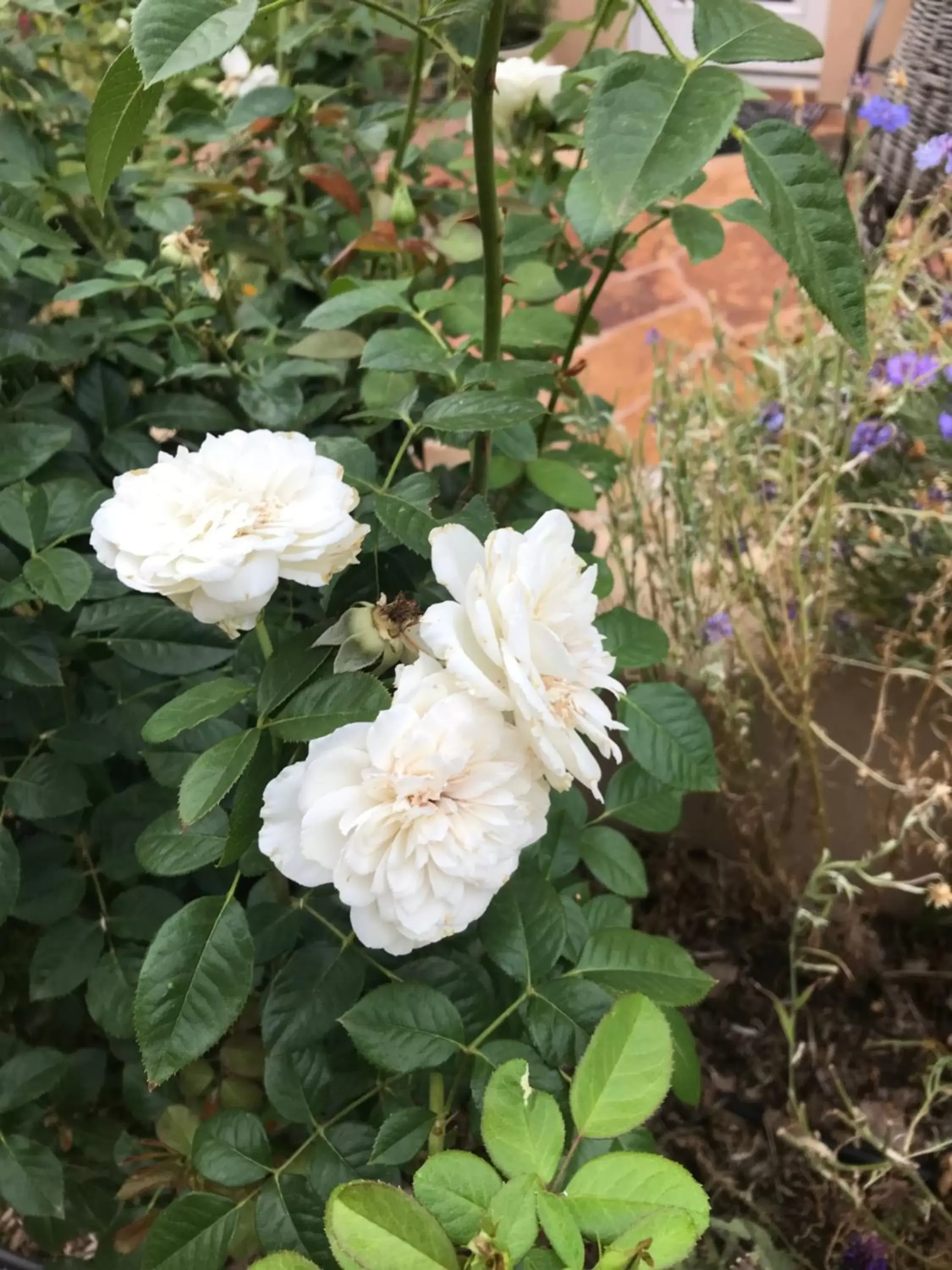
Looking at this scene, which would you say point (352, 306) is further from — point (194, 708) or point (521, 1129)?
point (521, 1129)

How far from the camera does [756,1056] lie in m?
1.04

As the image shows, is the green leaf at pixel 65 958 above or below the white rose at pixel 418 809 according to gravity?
below

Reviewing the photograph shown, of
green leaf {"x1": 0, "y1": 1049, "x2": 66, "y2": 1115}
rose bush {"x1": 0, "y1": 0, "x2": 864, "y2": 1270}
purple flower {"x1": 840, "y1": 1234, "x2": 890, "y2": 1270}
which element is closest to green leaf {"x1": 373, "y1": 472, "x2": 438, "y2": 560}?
rose bush {"x1": 0, "y1": 0, "x2": 864, "y2": 1270}

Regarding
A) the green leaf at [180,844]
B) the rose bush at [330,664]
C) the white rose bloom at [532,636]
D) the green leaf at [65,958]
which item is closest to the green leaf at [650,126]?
the rose bush at [330,664]

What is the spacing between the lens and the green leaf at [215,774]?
0.43 m

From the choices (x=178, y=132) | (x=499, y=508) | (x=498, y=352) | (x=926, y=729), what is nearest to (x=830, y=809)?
(x=926, y=729)

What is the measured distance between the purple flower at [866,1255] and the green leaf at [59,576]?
2.88 feet

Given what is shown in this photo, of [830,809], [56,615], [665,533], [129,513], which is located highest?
[129,513]

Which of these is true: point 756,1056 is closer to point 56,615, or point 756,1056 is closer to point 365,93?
point 56,615

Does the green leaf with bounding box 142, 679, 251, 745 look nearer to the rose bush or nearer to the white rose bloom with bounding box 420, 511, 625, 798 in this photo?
the rose bush

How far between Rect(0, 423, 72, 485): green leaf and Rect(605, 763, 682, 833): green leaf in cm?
48

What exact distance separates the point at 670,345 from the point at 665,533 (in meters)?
0.42

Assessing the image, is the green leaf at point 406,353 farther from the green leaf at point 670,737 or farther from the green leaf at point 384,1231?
the green leaf at point 384,1231

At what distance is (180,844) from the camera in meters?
0.52
